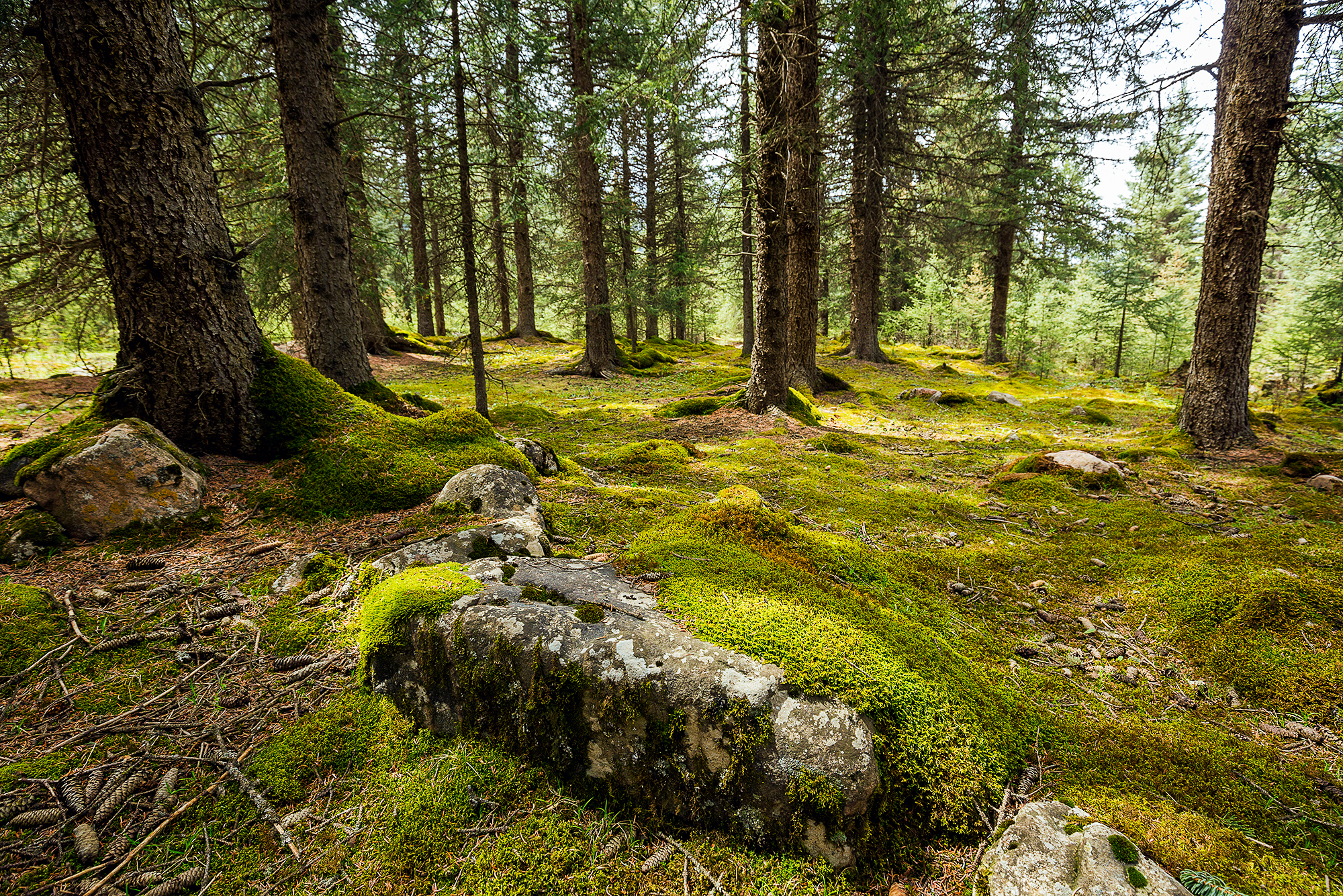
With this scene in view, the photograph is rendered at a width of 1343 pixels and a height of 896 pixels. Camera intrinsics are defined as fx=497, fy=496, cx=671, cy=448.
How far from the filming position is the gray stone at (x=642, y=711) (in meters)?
1.82

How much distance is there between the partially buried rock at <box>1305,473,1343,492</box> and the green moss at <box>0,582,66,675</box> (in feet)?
31.8

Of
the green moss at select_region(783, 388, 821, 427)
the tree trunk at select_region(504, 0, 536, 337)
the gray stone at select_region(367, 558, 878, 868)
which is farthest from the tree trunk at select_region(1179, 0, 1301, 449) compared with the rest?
the tree trunk at select_region(504, 0, 536, 337)

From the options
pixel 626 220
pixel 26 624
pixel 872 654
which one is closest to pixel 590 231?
pixel 626 220

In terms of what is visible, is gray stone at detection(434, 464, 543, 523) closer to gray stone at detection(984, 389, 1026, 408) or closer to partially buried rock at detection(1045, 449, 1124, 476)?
partially buried rock at detection(1045, 449, 1124, 476)

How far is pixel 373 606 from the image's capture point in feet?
8.34

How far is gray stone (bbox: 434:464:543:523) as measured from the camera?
3.76m

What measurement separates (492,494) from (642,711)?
2.32 meters

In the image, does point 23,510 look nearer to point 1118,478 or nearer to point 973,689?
point 973,689

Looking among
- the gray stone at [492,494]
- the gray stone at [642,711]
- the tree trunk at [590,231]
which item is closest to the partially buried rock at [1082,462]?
the gray stone at [642,711]

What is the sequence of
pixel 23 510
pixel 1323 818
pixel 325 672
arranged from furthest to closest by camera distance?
pixel 23 510
pixel 325 672
pixel 1323 818

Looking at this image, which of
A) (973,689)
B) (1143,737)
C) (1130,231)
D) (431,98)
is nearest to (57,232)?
(431,98)

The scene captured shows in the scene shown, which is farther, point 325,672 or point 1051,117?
point 1051,117

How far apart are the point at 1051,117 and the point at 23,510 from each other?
66.9 ft

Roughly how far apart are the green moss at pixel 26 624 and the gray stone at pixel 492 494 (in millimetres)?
1898
